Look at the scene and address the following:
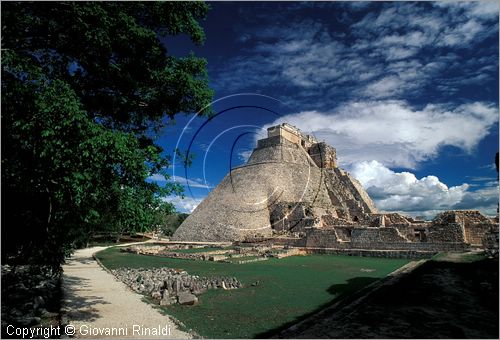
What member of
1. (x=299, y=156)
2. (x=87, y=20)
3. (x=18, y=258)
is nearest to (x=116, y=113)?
(x=87, y=20)

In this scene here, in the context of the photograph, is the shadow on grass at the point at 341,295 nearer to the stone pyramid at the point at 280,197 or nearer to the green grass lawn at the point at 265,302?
the green grass lawn at the point at 265,302

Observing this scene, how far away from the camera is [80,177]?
17.4 feet

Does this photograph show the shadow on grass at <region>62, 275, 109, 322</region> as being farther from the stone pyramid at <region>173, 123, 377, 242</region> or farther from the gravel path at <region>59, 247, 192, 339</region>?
the stone pyramid at <region>173, 123, 377, 242</region>

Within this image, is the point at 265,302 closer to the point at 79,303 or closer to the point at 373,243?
the point at 79,303

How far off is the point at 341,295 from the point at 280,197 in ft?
123

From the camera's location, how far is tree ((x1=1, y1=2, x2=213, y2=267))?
5410 millimetres

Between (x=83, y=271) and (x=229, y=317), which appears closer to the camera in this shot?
(x=229, y=317)

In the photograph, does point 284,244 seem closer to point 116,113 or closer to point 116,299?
point 116,299

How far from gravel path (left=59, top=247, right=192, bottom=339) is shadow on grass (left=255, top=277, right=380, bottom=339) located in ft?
5.53

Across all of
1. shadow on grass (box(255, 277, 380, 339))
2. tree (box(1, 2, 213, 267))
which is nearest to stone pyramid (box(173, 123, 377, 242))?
shadow on grass (box(255, 277, 380, 339))

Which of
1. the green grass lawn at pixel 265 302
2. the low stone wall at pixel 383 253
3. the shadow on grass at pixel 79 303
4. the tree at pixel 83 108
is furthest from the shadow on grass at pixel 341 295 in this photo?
the low stone wall at pixel 383 253

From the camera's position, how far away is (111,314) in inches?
294

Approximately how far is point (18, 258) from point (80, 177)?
3.61 meters

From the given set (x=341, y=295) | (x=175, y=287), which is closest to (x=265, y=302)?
(x=341, y=295)
